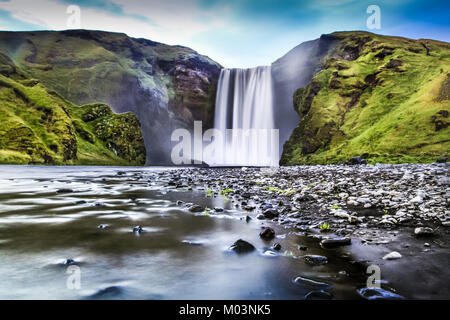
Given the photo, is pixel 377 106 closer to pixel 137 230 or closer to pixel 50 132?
pixel 137 230

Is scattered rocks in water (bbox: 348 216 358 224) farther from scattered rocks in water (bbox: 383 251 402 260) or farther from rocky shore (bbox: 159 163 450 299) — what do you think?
scattered rocks in water (bbox: 383 251 402 260)

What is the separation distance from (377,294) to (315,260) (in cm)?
98

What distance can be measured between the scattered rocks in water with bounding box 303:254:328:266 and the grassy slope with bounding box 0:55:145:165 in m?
49.2

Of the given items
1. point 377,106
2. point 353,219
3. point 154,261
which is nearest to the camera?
point 154,261

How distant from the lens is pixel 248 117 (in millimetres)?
69812

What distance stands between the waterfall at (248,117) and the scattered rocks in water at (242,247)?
215 feet

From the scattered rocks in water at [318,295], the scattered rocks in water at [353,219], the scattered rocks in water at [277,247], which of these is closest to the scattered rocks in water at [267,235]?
the scattered rocks in water at [277,247]

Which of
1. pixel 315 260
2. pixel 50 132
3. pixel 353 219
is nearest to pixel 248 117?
pixel 50 132

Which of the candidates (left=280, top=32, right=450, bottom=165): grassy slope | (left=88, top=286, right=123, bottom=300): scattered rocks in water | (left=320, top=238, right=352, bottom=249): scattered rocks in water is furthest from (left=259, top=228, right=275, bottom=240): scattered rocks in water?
(left=280, top=32, right=450, bottom=165): grassy slope

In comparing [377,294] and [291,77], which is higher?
[291,77]

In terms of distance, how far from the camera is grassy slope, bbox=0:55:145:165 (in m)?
41.8

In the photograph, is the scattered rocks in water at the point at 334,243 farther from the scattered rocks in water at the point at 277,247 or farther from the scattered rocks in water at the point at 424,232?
the scattered rocks in water at the point at 424,232
